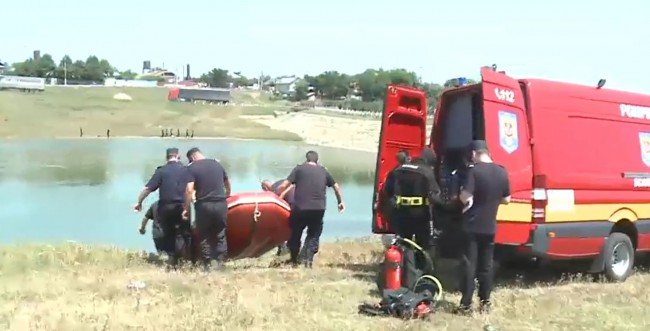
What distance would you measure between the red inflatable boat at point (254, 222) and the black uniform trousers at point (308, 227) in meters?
0.14

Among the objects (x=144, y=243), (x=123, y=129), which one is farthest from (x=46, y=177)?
(x=123, y=129)

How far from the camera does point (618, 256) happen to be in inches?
433

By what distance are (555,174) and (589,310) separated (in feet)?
5.47

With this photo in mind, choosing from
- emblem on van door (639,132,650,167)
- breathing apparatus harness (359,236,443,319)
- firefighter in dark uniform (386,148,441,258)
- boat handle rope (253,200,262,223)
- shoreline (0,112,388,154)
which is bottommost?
→ shoreline (0,112,388,154)

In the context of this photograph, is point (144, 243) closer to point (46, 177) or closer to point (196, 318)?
point (196, 318)

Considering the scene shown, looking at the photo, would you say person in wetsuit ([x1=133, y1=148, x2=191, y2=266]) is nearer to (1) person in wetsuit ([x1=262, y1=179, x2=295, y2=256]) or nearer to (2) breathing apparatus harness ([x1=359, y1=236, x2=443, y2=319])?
(1) person in wetsuit ([x1=262, y1=179, x2=295, y2=256])

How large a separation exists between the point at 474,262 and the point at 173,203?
4.57m

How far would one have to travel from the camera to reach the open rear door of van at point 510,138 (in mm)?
9320

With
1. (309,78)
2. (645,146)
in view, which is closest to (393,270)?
(645,146)

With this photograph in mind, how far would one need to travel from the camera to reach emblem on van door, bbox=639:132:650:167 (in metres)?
11.3

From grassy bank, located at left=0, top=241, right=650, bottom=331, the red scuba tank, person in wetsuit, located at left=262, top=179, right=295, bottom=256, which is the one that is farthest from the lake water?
the red scuba tank

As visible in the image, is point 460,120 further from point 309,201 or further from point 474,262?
point 474,262

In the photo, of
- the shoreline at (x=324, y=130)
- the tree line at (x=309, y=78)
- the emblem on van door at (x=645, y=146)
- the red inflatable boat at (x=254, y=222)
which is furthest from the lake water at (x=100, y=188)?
the tree line at (x=309, y=78)

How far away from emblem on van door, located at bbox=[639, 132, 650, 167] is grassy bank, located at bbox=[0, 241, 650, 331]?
1474mm
